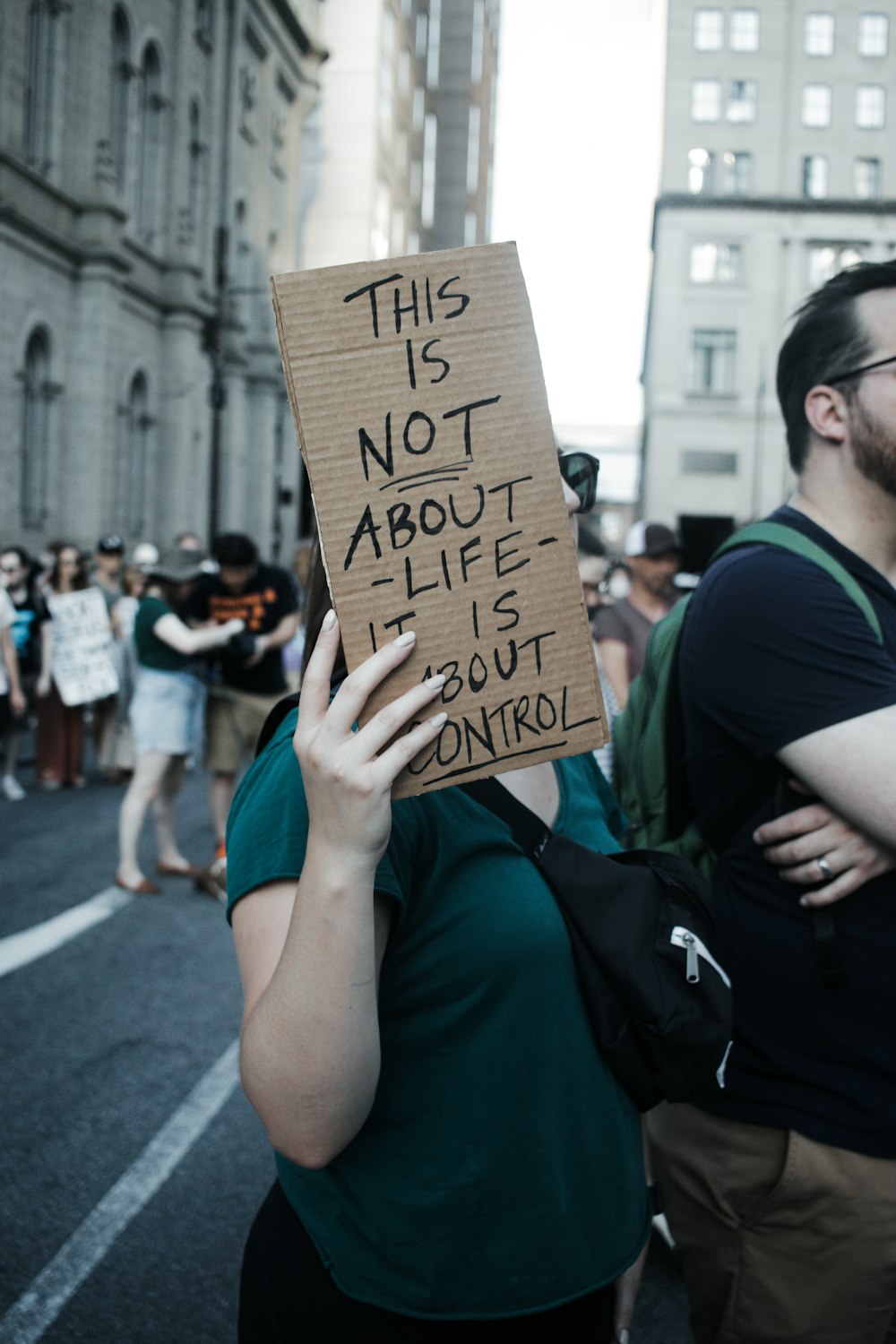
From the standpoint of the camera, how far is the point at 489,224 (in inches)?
4286

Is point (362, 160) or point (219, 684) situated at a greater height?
point (362, 160)

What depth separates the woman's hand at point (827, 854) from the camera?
177 cm

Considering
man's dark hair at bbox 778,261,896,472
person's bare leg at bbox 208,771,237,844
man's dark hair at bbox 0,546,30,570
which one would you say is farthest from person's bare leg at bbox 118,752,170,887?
man's dark hair at bbox 0,546,30,570

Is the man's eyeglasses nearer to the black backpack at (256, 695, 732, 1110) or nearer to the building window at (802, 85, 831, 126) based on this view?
the black backpack at (256, 695, 732, 1110)

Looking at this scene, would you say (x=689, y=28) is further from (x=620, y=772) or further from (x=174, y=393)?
(x=620, y=772)

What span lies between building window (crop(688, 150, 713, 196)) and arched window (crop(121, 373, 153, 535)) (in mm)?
32720

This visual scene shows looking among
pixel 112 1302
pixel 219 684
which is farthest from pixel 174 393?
pixel 112 1302

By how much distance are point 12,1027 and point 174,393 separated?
80.1 ft

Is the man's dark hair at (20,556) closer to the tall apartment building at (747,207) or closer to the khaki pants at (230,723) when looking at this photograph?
the khaki pants at (230,723)

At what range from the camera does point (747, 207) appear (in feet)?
163

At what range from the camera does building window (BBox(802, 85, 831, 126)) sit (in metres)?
50.9

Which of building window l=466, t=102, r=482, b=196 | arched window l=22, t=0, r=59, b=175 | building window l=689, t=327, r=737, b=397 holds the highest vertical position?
building window l=466, t=102, r=482, b=196

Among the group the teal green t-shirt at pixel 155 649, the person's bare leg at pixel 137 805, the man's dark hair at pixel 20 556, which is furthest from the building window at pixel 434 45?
the person's bare leg at pixel 137 805

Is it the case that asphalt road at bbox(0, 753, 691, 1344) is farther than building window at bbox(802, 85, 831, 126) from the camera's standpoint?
No
